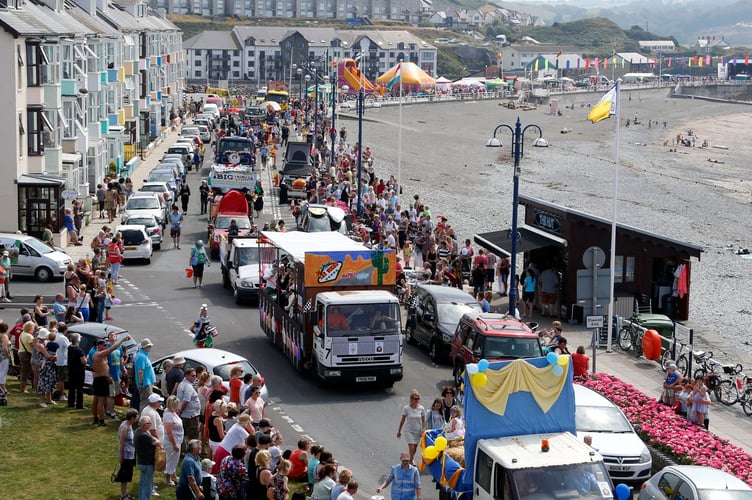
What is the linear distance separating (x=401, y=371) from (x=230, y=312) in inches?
379

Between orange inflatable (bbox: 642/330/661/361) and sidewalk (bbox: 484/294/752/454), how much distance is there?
385 millimetres

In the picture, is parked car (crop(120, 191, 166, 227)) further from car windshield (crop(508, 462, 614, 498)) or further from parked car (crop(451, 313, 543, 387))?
car windshield (crop(508, 462, 614, 498))

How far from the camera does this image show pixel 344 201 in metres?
51.7

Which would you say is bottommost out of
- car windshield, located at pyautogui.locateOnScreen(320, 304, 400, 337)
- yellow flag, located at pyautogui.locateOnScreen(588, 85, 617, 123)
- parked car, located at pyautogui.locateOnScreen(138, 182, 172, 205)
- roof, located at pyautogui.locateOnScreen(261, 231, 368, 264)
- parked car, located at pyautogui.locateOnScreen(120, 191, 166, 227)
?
car windshield, located at pyautogui.locateOnScreen(320, 304, 400, 337)

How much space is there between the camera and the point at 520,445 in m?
15.4

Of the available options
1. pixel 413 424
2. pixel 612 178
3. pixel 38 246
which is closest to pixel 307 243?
pixel 413 424

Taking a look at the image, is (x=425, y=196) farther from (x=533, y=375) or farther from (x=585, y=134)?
(x=585, y=134)

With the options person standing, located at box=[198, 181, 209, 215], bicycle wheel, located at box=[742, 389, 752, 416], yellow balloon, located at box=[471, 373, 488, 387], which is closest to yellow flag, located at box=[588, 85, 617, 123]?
bicycle wheel, located at box=[742, 389, 752, 416]

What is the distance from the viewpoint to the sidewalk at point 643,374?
76.0 feet

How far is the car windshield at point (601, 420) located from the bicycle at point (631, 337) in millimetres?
8799

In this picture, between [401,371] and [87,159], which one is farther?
[87,159]

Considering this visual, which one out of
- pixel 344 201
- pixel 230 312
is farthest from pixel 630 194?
pixel 230 312

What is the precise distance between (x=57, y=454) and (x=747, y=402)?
14241 mm

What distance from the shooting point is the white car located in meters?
40.0
